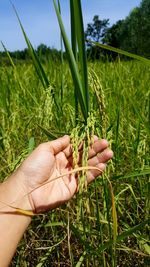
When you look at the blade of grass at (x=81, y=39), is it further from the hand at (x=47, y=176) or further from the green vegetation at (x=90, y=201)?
the hand at (x=47, y=176)

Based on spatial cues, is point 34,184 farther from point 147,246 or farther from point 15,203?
point 147,246

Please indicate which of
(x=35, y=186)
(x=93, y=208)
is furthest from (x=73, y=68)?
(x=93, y=208)

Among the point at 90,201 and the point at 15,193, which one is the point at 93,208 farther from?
the point at 15,193

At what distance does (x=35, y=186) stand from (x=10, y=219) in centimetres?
10

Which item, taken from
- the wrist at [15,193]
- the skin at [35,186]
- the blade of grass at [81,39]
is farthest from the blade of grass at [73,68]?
the wrist at [15,193]

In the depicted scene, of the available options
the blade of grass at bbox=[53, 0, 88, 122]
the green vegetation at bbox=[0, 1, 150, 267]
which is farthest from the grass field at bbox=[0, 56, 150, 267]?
the blade of grass at bbox=[53, 0, 88, 122]

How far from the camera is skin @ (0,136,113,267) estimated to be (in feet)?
3.10

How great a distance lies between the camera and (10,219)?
3.12 feet

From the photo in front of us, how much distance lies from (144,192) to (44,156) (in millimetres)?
317

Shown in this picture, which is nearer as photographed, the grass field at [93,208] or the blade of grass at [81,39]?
the blade of grass at [81,39]

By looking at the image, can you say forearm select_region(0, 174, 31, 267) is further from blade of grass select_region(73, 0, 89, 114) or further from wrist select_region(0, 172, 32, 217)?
blade of grass select_region(73, 0, 89, 114)

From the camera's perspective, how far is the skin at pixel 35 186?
0.95m

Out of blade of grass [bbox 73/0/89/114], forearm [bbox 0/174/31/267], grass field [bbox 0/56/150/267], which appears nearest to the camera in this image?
blade of grass [bbox 73/0/89/114]

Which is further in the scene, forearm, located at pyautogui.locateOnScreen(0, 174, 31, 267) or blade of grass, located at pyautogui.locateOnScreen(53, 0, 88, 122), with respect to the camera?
forearm, located at pyautogui.locateOnScreen(0, 174, 31, 267)
